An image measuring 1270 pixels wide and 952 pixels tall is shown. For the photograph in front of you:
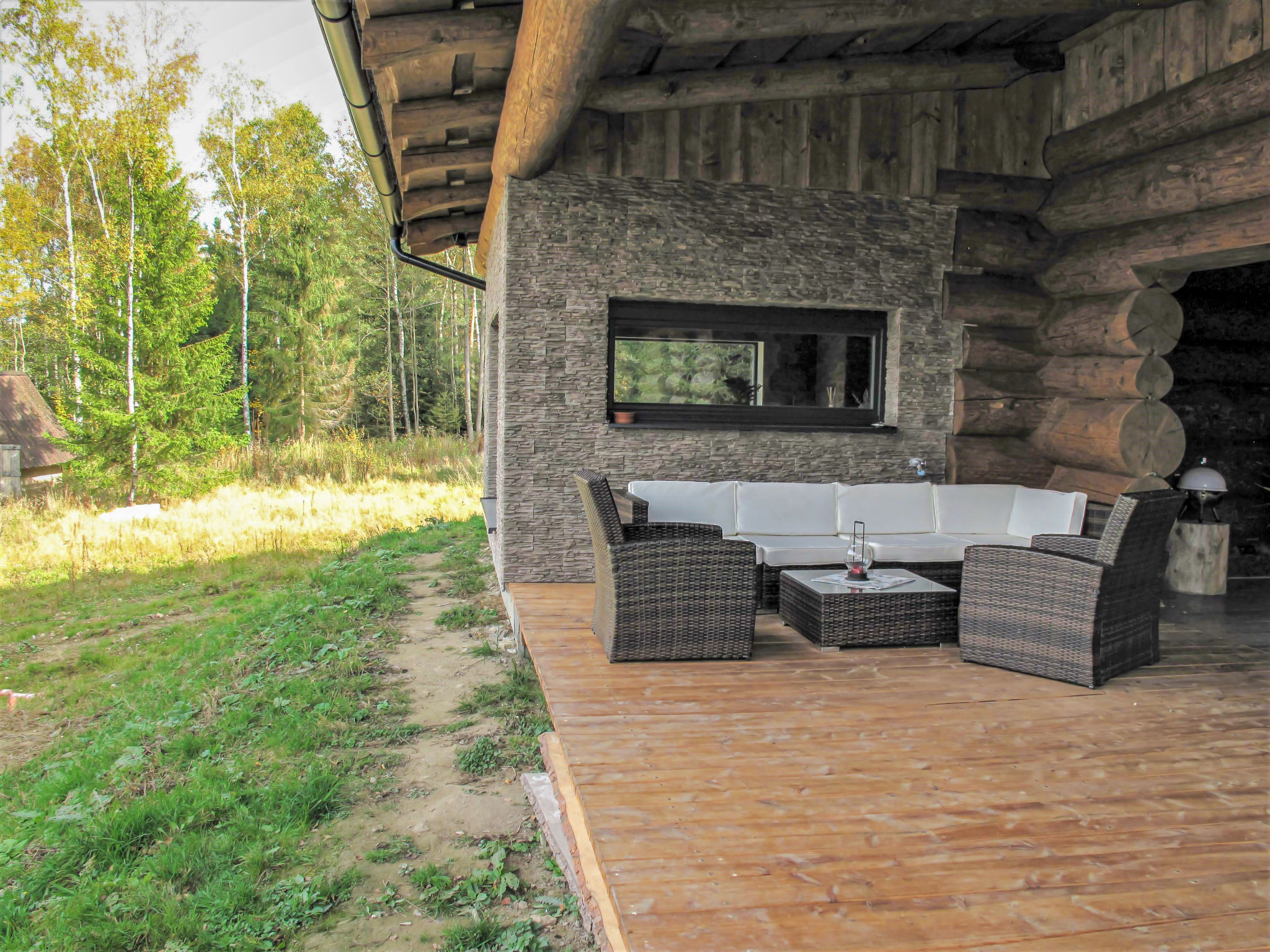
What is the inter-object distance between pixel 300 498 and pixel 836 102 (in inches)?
366

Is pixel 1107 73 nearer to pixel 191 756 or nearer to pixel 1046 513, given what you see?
pixel 1046 513

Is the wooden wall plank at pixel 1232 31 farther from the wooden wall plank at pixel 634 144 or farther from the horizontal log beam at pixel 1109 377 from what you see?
the wooden wall plank at pixel 634 144

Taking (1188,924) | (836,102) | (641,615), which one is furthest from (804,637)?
(836,102)

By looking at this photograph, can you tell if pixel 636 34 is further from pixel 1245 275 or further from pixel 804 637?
pixel 1245 275

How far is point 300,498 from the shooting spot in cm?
1178

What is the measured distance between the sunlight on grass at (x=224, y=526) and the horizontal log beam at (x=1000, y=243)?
7.15 metres

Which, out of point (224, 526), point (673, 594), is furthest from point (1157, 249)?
point (224, 526)

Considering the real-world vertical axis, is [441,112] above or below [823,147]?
below

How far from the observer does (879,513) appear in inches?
205

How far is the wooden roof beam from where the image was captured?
2684 mm

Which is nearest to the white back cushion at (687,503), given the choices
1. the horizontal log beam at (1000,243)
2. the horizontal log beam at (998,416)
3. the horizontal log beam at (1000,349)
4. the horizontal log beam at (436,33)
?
the horizontal log beam at (998,416)

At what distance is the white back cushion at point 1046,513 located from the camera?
5074 millimetres

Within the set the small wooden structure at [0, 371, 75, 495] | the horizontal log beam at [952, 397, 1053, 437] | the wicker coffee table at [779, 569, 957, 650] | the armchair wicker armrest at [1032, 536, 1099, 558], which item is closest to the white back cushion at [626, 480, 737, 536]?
the wicker coffee table at [779, 569, 957, 650]

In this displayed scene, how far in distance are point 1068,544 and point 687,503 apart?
208 cm
